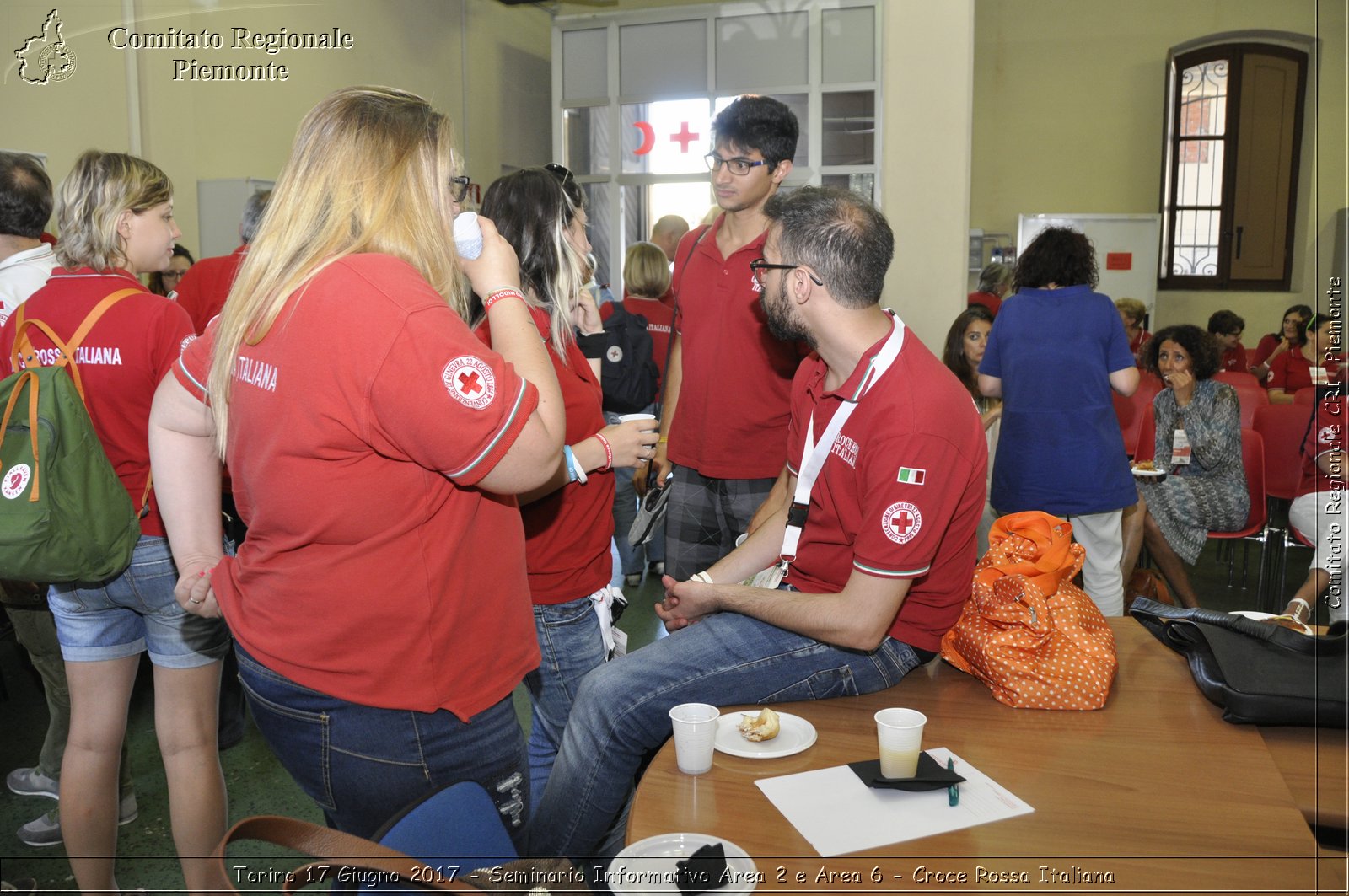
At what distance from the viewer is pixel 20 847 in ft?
8.67

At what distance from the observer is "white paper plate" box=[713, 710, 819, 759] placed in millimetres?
1533

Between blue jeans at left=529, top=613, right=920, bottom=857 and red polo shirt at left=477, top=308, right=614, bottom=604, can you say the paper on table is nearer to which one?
blue jeans at left=529, top=613, right=920, bottom=857

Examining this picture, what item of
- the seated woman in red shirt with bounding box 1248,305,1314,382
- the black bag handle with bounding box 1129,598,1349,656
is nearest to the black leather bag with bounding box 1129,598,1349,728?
the black bag handle with bounding box 1129,598,1349,656

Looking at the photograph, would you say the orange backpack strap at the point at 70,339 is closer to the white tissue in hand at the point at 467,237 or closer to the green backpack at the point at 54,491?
the green backpack at the point at 54,491

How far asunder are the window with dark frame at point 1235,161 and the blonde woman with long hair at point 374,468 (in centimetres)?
1131

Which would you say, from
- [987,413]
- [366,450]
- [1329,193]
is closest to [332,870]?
[366,450]

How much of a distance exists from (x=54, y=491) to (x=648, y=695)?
49.9 inches

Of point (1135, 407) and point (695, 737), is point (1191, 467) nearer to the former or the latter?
point (1135, 407)

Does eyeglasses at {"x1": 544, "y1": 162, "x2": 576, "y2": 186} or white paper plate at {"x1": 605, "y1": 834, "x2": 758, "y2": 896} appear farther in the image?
eyeglasses at {"x1": 544, "y1": 162, "x2": 576, "y2": 186}

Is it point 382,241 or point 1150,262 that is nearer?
point 382,241

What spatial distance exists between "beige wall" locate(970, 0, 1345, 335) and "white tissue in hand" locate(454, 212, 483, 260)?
10.9m

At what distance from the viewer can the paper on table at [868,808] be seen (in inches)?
51.8

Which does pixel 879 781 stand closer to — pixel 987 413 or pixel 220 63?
pixel 987 413

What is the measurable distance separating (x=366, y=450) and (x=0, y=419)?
124 centimetres
